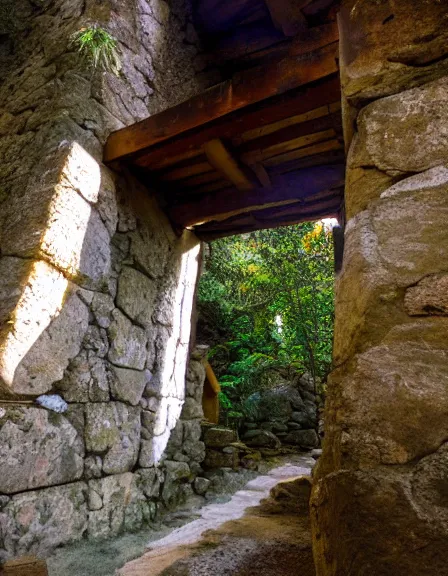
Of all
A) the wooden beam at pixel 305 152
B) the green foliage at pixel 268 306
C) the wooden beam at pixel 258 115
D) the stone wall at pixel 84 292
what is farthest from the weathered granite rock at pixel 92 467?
the green foliage at pixel 268 306

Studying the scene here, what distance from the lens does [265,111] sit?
2.22m

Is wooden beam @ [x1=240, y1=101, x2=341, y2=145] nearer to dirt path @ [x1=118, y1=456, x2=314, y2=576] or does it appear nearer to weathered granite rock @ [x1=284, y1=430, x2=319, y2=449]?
dirt path @ [x1=118, y1=456, x2=314, y2=576]

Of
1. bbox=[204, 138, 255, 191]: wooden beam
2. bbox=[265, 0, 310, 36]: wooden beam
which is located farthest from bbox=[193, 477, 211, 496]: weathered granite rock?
bbox=[265, 0, 310, 36]: wooden beam

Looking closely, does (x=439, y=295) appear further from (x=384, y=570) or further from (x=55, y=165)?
(x=55, y=165)

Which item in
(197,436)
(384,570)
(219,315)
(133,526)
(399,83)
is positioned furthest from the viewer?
(219,315)

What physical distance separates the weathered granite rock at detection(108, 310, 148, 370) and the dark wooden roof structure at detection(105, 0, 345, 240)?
109 centimetres

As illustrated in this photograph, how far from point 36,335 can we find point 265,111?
181cm

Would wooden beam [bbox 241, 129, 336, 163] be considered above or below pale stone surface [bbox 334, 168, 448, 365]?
above

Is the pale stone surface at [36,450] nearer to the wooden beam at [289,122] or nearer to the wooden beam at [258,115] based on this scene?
the wooden beam at [258,115]

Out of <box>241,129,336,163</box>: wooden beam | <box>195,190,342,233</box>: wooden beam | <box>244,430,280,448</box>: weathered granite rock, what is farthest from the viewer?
<box>244,430,280,448</box>: weathered granite rock

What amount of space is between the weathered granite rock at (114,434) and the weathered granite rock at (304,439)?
366 centimetres

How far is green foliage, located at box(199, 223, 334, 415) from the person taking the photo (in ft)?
20.4

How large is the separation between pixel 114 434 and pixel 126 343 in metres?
0.59

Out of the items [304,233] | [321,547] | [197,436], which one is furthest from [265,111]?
[304,233]
